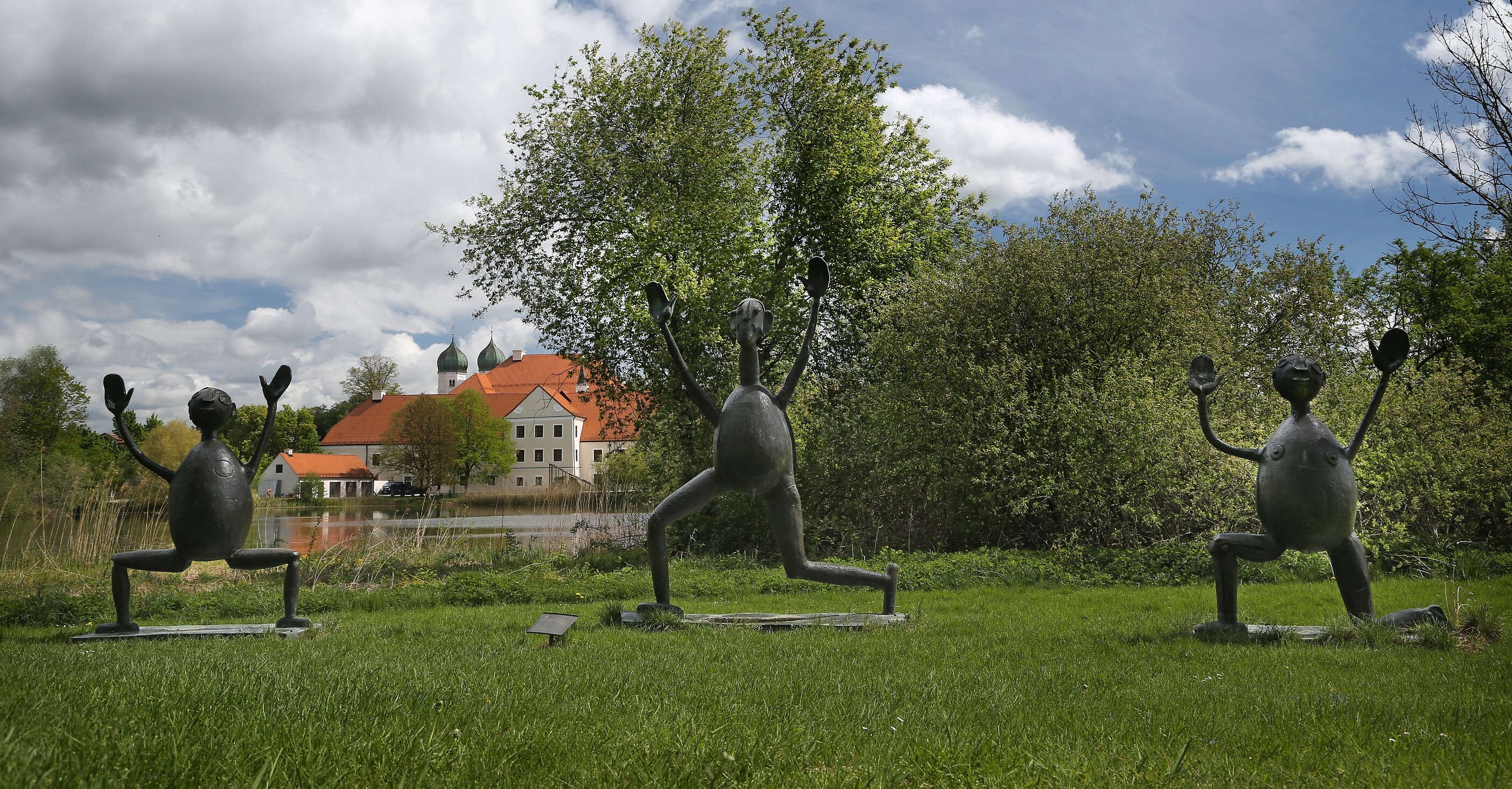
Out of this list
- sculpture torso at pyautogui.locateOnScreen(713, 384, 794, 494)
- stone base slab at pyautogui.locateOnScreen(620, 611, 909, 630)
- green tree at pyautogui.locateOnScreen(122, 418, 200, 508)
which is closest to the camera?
sculpture torso at pyautogui.locateOnScreen(713, 384, 794, 494)

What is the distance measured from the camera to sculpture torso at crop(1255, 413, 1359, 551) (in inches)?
282

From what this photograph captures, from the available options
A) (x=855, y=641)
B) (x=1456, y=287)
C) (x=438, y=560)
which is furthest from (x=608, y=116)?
(x=1456, y=287)

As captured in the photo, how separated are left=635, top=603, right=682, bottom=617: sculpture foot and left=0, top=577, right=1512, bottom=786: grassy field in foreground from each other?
63cm

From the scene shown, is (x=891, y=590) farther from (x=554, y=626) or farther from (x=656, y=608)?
(x=554, y=626)

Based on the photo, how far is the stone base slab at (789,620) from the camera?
810 cm

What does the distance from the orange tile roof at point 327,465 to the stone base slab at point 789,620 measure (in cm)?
7154

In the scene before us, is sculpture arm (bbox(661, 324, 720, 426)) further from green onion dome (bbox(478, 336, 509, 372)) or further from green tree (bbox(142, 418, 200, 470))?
green onion dome (bbox(478, 336, 509, 372))

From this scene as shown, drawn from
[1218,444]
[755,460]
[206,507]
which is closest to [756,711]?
[755,460]

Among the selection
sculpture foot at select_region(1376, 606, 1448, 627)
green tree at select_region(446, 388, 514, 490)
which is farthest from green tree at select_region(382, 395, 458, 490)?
sculpture foot at select_region(1376, 606, 1448, 627)

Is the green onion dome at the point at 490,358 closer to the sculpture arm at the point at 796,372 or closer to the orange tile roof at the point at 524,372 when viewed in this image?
the orange tile roof at the point at 524,372

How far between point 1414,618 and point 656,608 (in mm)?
6408

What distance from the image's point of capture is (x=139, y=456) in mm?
A: 8242

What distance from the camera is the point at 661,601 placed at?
8500mm

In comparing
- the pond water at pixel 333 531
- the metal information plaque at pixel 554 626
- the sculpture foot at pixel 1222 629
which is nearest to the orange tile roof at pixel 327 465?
the pond water at pixel 333 531
